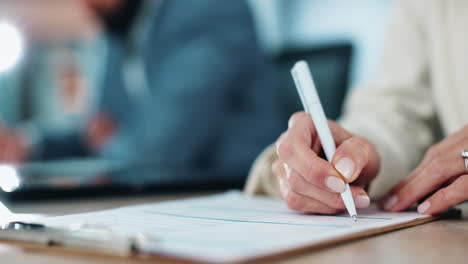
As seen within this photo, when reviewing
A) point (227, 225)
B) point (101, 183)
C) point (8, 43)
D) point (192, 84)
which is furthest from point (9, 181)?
point (8, 43)

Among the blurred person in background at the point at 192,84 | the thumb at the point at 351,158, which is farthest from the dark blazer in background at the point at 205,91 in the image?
the thumb at the point at 351,158

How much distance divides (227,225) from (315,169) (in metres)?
0.10

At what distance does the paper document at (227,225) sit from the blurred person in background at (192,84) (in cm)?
82

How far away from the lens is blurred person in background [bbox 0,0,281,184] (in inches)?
54.9

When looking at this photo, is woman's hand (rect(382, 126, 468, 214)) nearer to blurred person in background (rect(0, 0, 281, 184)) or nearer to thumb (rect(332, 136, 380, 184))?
thumb (rect(332, 136, 380, 184))

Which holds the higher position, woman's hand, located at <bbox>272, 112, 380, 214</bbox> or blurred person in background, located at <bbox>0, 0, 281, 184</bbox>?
blurred person in background, located at <bbox>0, 0, 281, 184</bbox>

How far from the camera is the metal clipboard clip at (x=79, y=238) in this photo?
0.97 feet

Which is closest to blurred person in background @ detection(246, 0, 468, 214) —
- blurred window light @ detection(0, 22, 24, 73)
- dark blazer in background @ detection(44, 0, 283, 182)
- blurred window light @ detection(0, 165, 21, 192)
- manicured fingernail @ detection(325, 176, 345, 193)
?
manicured fingernail @ detection(325, 176, 345, 193)

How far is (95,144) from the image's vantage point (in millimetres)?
1783

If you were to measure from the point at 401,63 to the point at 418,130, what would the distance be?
0.12 metres

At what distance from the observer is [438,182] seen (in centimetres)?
49

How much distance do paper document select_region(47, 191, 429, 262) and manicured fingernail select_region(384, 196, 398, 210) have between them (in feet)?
0.04

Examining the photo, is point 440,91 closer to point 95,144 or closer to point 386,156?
point 386,156

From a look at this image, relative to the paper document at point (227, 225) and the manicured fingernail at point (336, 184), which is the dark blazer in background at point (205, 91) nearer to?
the paper document at point (227, 225)
